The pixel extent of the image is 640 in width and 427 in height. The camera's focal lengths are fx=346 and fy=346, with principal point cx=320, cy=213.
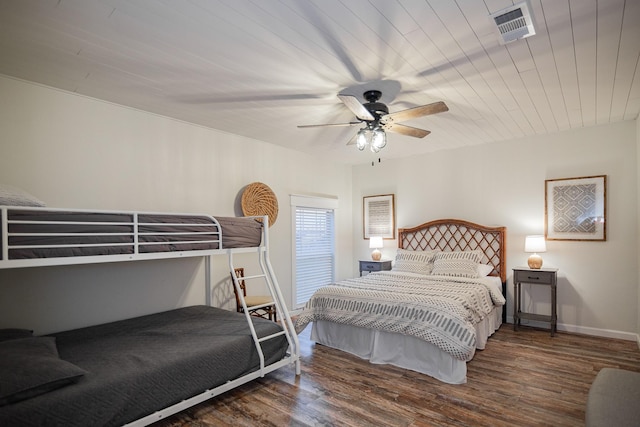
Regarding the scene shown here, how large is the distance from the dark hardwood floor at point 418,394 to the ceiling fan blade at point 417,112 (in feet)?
7.64

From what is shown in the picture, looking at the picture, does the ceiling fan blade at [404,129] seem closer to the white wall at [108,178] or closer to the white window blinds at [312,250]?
the white wall at [108,178]

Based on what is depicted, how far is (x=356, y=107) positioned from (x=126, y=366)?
249 cm

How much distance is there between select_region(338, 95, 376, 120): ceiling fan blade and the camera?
8.56 ft

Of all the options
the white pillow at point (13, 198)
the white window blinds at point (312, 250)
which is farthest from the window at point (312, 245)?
the white pillow at point (13, 198)

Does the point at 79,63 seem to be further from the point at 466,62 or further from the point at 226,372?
the point at 466,62

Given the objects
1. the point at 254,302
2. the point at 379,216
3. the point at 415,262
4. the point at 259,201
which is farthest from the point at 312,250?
the point at 254,302

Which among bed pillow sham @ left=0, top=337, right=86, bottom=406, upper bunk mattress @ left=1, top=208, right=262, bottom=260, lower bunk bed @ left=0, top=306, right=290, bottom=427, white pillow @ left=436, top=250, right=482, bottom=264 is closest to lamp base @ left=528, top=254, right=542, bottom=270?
white pillow @ left=436, top=250, right=482, bottom=264

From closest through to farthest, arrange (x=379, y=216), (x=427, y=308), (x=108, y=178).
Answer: (x=427, y=308) → (x=108, y=178) → (x=379, y=216)

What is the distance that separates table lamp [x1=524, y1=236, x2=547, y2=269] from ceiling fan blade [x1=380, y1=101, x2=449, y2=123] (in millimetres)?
2614

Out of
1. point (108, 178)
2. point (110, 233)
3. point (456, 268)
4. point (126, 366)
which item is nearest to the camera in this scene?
point (126, 366)

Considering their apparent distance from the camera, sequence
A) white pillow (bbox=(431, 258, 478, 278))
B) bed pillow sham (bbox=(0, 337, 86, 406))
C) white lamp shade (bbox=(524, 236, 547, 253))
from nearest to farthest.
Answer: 1. bed pillow sham (bbox=(0, 337, 86, 406))
2. white lamp shade (bbox=(524, 236, 547, 253))
3. white pillow (bbox=(431, 258, 478, 278))

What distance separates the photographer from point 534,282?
4.34 meters

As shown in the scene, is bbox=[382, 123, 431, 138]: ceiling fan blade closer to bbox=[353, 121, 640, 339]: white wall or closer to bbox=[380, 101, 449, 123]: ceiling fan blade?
bbox=[380, 101, 449, 123]: ceiling fan blade

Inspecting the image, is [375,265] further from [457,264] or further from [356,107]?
[356,107]
